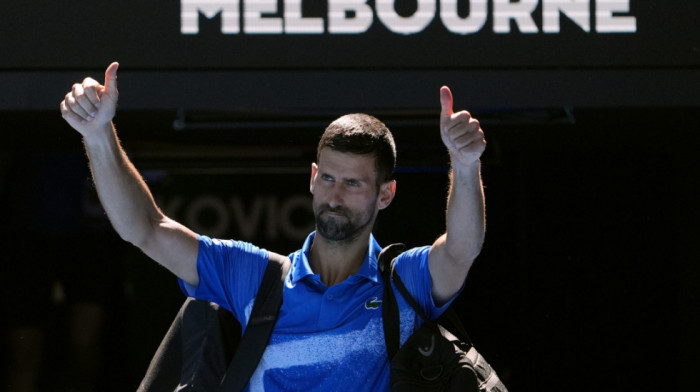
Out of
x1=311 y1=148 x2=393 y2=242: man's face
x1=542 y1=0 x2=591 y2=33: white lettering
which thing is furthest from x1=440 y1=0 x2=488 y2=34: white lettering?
x1=311 y1=148 x2=393 y2=242: man's face

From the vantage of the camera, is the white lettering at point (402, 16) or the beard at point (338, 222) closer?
the beard at point (338, 222)

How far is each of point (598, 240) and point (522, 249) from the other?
0.35 m

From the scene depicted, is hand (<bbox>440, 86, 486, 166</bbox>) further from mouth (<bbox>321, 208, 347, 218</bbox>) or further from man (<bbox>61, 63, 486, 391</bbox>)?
mouth (<bbox>321, 208, 347, 218</bbox>)

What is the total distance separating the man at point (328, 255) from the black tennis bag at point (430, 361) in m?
0.04

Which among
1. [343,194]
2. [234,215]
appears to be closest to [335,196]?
[343,194]

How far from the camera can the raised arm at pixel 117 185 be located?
305 centimetres

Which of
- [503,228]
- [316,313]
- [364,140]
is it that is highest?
[364,140]

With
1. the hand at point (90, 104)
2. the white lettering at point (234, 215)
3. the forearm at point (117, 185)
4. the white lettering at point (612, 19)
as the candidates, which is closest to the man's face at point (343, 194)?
the forearm at point (117, 185)

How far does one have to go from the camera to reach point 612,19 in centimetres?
417

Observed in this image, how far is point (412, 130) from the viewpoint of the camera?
465 centimetres

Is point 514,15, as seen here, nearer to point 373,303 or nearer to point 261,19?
point 261,19

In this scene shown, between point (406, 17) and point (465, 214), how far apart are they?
1.28 metres

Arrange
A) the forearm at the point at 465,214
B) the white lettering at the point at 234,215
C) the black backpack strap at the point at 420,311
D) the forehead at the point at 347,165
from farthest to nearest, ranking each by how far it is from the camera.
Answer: the white lettering at the point at 234,215 → the forehead at the point at 347,165 → the black backpack strap at the point at 420,311 → the forearm at the point at 465,214

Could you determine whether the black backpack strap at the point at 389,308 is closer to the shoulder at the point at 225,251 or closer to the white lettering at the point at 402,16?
the shoulder at the point at 225,251
